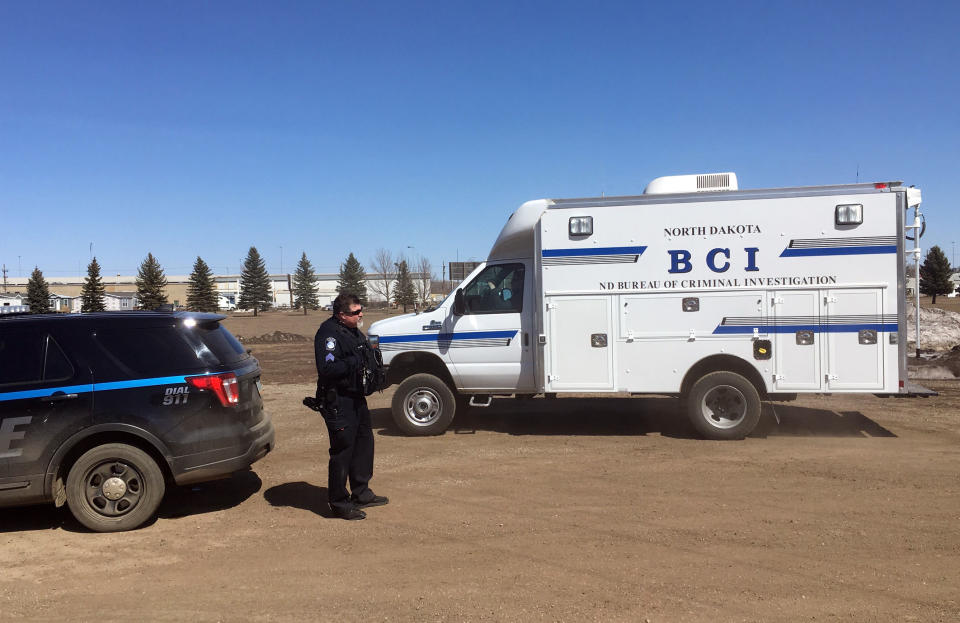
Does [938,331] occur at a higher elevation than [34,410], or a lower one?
lower

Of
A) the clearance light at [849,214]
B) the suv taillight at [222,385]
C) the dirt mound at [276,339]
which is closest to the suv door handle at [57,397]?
the suv taillight at [222,385]

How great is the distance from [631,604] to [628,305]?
522cm

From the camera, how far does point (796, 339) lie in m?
8.60

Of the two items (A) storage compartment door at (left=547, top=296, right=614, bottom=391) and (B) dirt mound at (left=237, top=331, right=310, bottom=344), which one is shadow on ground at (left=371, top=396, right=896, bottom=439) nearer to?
(A) storage compartment door at (left=547, top=296, right=614, bottom=391)

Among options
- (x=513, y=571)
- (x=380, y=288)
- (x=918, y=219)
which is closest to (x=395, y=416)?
(x=513, y=571)

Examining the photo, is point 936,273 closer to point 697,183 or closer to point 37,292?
point 697,183

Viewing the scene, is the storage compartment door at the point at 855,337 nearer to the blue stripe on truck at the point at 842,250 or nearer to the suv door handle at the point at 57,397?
the blue stripe on truck at the point at 842,250

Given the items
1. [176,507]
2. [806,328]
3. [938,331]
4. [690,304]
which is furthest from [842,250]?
[938,331]

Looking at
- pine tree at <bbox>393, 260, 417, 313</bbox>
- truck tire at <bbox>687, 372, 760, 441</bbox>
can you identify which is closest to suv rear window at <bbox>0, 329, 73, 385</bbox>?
truck tire at <bbox>687, 372, 760, 441</bbox>

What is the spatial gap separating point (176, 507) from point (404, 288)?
3234 inches

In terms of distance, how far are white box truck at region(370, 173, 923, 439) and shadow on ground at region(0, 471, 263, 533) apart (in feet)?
9.05

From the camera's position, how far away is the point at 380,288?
4592 inches

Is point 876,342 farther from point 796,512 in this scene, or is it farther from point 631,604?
point 631,604

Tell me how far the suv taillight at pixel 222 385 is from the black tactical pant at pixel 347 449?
0.86 m
